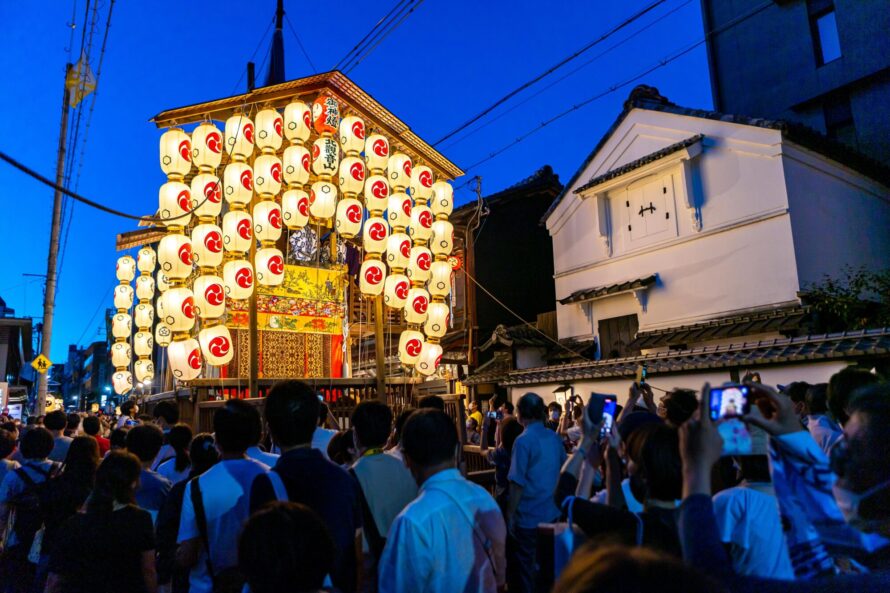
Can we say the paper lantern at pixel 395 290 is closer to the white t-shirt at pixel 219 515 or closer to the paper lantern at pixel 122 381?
the paper lantern at pixel 122 381

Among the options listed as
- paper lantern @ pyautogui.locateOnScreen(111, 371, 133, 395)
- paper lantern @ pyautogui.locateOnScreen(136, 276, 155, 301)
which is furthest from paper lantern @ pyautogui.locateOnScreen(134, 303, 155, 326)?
paper lantern @ pyautogui.locateOnScreen(111, 371, 133, 395)

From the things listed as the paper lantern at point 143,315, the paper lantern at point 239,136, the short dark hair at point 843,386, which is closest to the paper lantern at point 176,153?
the paper lantern at point 239,136

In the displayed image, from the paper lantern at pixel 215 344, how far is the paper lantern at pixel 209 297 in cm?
31

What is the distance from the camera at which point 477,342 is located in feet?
66.5

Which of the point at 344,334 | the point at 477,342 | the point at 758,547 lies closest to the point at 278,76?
the point at 344,334

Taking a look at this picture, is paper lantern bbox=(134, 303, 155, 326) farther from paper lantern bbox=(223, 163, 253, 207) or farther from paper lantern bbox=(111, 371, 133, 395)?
paper lantern bbox=(223, 163, 253, 207)

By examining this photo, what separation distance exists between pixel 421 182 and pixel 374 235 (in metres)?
2.25

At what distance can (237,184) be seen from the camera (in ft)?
37.2

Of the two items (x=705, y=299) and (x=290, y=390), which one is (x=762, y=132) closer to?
(x=705, y=299)

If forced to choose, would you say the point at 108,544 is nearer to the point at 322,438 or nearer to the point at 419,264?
the point at 322,438

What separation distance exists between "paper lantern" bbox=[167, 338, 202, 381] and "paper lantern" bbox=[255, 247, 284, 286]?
1881mm

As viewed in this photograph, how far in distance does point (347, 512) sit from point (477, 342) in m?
17.5

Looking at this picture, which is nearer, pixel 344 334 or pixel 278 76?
pixel 278 76

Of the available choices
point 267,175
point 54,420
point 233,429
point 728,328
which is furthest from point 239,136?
point 728,328
